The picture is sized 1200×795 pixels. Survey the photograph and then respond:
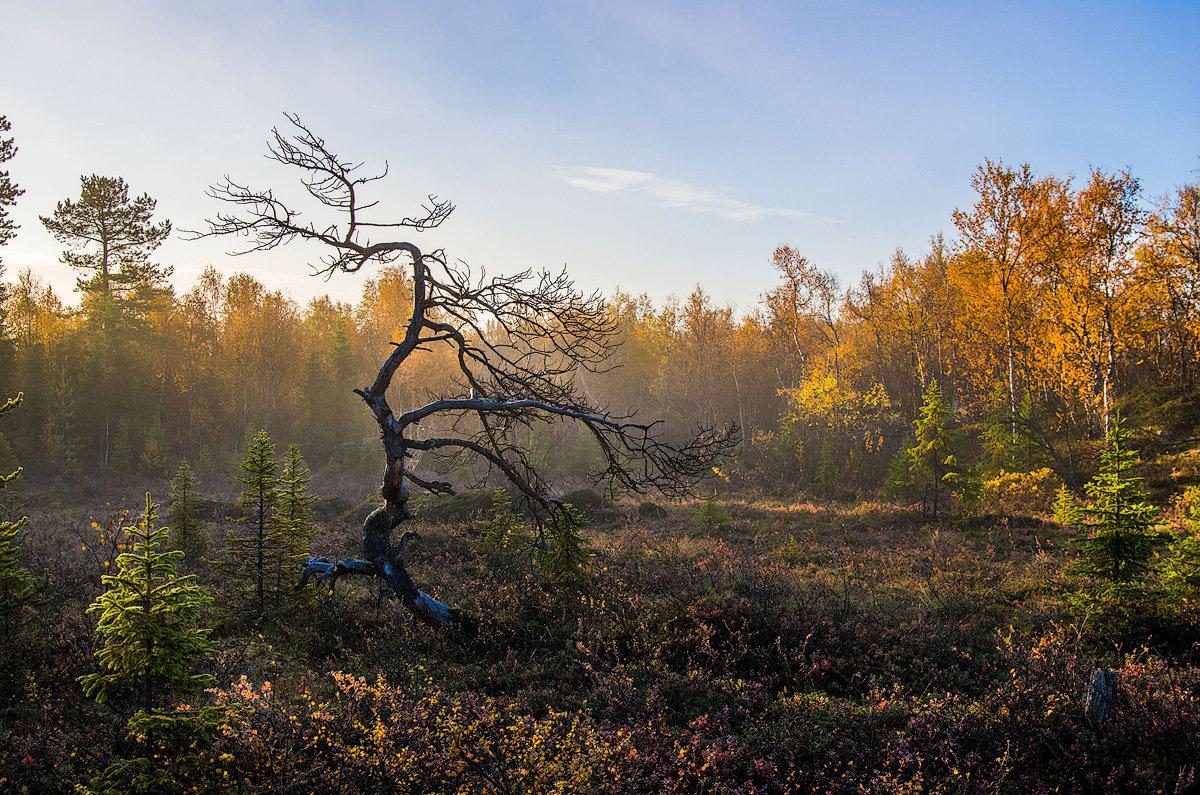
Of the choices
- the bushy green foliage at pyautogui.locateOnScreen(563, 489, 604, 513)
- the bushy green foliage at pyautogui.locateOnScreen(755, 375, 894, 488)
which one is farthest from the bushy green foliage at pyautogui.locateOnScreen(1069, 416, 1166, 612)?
the bushy green foliage at pyautogui.locateOnScreen(755, 375, 894, 488)

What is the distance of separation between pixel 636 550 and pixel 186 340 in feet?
120

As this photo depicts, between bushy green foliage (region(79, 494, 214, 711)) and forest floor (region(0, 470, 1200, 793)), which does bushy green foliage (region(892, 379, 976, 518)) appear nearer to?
forest floor (region(0, 470, 1200, 793))

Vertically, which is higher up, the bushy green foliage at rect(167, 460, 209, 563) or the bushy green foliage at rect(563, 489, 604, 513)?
the bushy green foliage at rect(167, 460, 209, 563)

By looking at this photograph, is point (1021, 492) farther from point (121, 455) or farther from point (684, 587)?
point (121, 455)

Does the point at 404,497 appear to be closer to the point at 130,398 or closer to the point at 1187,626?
the point at 1187,626

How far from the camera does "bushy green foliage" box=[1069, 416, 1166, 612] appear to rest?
848 centimetres

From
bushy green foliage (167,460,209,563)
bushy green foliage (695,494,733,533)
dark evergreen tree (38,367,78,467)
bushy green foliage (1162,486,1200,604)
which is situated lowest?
bushy green foliage (695,494,733,533)

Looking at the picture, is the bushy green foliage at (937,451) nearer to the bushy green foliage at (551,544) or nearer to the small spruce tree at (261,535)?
the bushy green foliage at (551,544)

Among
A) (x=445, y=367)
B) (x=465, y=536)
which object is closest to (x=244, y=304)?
(x=445, y=367)

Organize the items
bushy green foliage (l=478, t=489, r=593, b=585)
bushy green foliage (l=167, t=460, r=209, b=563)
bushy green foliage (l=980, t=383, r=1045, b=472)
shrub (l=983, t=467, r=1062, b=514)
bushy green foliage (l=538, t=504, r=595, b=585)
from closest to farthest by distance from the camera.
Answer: bushy green foliage (l=478, t=489, r=593, b=585), bushy green foliage (l=538, t=504, r=595, b=585), bushy green foliage (l=167, t=460, r=209, b=563), shrub (l=983, t=467, r=1062, b=514), bushy green foliage (l=980, t=383, r=1045, b=472)

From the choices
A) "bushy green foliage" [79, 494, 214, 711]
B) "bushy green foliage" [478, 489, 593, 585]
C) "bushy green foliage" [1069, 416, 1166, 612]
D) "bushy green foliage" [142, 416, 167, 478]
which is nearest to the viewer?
"bushy green foliage" [79, 494, 214, 711]

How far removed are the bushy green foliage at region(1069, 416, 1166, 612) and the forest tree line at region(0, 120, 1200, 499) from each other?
12.6 m

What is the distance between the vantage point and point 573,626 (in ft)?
28.5

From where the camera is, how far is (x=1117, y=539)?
859 centimetres
